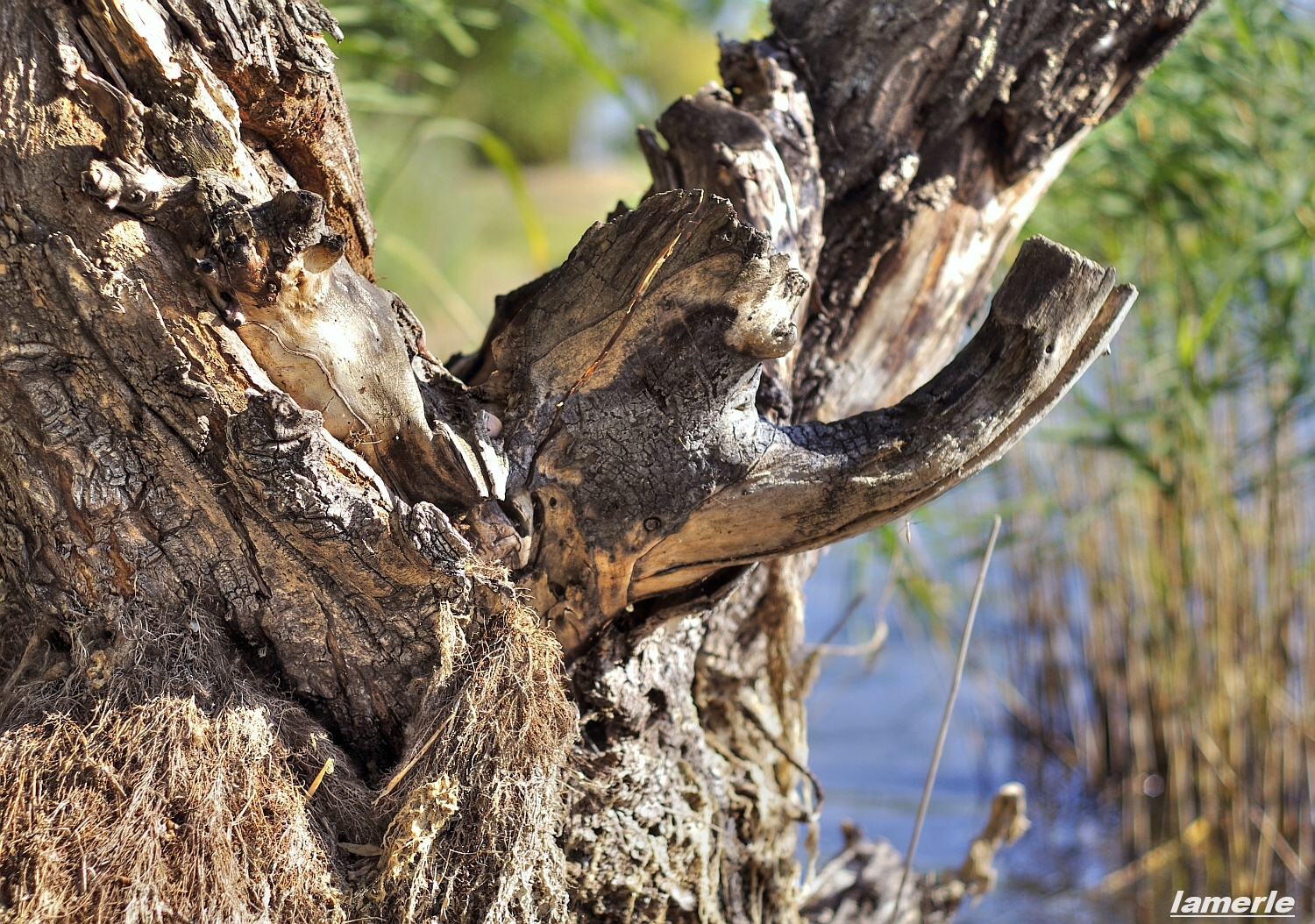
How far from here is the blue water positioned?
2543mm

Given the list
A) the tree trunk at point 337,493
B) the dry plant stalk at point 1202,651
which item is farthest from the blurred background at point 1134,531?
the tree trunk at point 337,493

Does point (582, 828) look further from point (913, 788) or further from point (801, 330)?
point (913, 788)

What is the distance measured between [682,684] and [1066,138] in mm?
826

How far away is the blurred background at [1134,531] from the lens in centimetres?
170

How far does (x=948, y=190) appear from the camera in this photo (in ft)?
3.73

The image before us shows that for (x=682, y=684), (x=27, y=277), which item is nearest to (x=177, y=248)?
(x=27, y=277)

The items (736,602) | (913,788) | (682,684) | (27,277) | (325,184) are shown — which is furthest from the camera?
(913,788)

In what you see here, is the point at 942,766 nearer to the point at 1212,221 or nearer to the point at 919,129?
the point at 1212,221

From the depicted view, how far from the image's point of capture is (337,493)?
71 cm

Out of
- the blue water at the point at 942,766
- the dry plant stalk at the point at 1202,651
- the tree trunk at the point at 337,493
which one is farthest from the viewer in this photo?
the blue water at the point at 942,766

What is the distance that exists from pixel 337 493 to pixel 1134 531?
7.40 ft

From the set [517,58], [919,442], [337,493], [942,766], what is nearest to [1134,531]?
[942,766]

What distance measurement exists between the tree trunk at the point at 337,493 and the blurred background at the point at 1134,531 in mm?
251

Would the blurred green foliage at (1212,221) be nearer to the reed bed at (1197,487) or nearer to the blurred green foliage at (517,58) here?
the reed bed at (1197,487)
